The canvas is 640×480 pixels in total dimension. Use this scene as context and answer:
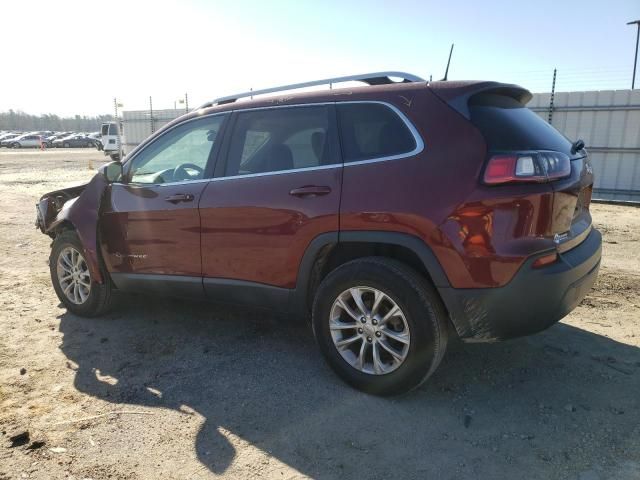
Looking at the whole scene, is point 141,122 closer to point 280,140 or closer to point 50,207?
point 50,207

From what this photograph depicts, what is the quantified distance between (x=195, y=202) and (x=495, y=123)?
2.16 metres

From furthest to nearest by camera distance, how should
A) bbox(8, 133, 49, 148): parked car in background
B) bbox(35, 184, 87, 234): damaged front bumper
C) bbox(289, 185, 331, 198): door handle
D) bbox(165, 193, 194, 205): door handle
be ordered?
bbox(8, 133, 49, 148): parked car in background, bbox(35, 184, 87, 234): damaged front bumper, bbox(165, 193, 194, 205): door handle, bbox(289, 185, 331, 198): door handle

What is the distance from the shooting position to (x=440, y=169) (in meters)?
2.80

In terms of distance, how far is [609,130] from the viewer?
11.6 meters

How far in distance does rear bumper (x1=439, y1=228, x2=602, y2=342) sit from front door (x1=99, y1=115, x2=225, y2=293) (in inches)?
79.3

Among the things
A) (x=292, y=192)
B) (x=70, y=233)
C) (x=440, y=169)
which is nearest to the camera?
(x=440, y=169)

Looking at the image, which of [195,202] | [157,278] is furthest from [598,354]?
[157,278]

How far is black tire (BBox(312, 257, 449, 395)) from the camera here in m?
2.88

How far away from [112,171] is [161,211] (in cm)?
67

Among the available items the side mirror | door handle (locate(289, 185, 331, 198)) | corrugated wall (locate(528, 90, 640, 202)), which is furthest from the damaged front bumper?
corrugated wall (locate(528, 90, 640, 202))

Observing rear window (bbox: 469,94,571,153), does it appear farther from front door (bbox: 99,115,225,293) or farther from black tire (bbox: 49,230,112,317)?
black tire (bbox: 49,230,112,317)

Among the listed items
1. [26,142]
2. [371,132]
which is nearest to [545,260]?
[371,132]

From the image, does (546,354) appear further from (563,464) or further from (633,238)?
(633,238)

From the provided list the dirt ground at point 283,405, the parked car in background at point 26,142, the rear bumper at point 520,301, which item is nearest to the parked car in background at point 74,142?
the parked car in background at point 26,142
